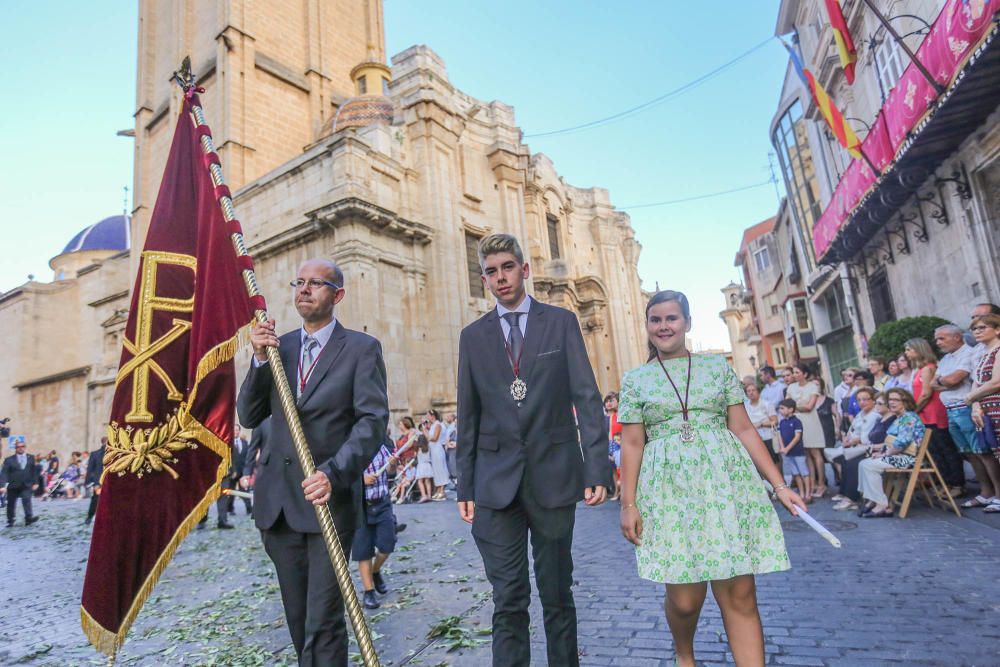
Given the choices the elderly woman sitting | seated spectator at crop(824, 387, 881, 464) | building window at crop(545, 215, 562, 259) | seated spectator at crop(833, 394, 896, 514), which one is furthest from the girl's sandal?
building window at crop(545, 215, 562, 259)

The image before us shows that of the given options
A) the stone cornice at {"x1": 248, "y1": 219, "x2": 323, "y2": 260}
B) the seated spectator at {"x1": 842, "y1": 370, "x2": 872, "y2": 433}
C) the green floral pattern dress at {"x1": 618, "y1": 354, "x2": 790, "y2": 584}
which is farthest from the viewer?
the stone cornice at {"x1": 248, "y1": 219, "x2": 323, "y2": 260}

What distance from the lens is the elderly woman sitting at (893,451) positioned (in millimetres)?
6715

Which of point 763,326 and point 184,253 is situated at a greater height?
point 763,326

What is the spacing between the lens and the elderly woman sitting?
6715 mm

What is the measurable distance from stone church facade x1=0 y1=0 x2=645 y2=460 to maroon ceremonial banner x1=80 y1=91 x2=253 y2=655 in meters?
12.7

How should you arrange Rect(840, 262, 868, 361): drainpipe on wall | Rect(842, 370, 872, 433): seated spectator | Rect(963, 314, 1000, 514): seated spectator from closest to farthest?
Rect(963, 314, 1000, 514): seated spectator, Rect(842, 370, 872, 433): seated spectator, Rect(840, 262, 868, 361): drainpipe on wall

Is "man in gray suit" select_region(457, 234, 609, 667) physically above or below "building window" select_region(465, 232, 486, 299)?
below

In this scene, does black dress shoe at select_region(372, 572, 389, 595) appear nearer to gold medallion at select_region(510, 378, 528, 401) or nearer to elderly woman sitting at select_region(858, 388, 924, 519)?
gold medallion at select_region(510, 378, 528, 401)

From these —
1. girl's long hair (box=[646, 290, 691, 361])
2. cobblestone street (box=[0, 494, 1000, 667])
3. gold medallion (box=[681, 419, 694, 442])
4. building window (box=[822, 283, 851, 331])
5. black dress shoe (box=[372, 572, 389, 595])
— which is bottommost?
cobblestone street (box=[0, 494, 1000, 667])

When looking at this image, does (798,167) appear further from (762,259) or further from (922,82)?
(762,259)

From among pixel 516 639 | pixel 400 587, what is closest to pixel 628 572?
pixel 400 587

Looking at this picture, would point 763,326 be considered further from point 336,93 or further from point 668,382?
point 668,382

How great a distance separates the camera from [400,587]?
5332mm

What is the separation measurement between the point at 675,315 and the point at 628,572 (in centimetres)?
324
